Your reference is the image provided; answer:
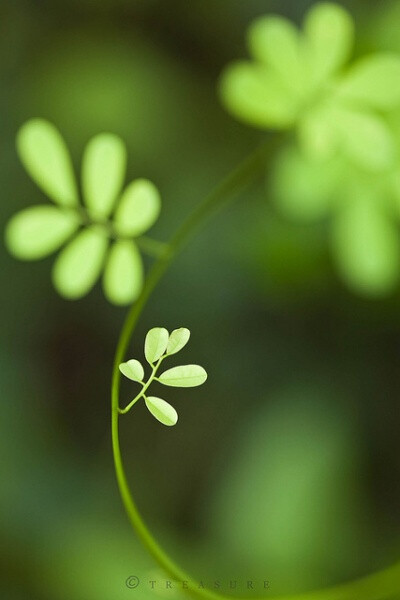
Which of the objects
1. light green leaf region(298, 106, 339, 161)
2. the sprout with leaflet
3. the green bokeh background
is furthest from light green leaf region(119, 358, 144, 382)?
the green bokeh background

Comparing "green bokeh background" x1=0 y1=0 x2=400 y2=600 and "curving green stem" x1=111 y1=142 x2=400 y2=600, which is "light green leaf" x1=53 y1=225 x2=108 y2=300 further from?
"green bokeh background" x1=0 y1=0 x2=400 y2=600

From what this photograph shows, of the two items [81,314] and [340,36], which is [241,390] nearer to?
[81,314]

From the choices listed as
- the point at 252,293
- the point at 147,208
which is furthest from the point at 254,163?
the point at 252,293

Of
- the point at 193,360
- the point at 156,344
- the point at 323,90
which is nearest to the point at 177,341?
the point at 156,344

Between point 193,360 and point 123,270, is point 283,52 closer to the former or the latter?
point 123,270

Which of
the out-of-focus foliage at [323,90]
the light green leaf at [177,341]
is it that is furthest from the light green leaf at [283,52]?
the light green leaf at [177,341]

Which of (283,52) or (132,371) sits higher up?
(283,52)

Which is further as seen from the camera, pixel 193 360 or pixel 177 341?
pixel 193 360
